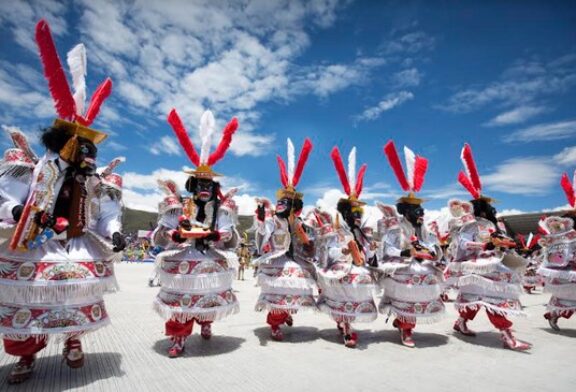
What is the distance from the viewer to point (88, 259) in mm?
3240

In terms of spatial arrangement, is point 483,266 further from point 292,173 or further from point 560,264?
point 292,173

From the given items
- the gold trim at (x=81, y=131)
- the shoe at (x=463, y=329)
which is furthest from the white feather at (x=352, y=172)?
the gold trim at (x=81, y=131)

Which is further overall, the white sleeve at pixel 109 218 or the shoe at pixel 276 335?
the shoe at pixel 276 335

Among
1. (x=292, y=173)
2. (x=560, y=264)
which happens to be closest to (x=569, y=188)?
(x=560, y=264)

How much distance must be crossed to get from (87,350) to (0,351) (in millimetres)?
911

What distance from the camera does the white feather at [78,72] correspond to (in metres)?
3.45


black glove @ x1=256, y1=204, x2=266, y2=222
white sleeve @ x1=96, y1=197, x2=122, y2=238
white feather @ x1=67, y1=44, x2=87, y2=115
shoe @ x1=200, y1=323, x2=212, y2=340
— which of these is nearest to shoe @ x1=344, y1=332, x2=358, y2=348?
shoe @ x1=200, y1=323, x2=212, y2=340

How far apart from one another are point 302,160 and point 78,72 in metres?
3.27

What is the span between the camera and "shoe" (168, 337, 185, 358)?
4.06 metres

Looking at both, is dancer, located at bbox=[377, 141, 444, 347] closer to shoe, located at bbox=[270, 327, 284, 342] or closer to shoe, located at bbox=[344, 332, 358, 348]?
shoe, located at bbox=[344, 332, 358, 348]

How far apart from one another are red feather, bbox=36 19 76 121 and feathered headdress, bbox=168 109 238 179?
143 cm

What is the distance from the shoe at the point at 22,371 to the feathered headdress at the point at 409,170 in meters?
4.99

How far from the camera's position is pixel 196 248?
14.3ft

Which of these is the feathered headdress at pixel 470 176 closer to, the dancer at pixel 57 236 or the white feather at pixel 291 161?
the white feather at pixel 291 161
